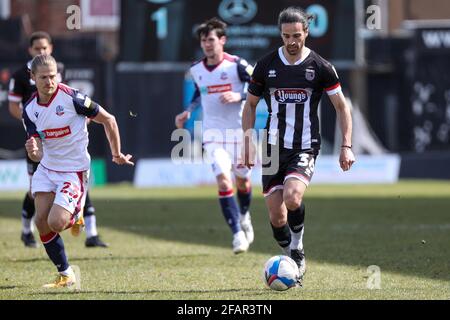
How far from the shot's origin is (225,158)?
475 inches

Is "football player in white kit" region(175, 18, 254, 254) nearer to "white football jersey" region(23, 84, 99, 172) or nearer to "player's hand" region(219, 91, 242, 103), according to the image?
"player's hand" region(219, 91, 242, 103)

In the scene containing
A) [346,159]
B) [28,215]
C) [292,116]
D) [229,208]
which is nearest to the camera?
[346,159]

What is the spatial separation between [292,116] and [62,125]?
1.93 m

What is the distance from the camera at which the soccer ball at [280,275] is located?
8.33 metres

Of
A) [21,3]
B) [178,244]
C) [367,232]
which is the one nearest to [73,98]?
[178,244]

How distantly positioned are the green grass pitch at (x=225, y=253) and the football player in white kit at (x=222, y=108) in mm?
717

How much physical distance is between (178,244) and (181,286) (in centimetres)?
366

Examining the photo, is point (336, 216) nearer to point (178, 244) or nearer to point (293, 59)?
point (178, 244)

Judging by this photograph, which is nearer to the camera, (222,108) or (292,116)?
(292,116)

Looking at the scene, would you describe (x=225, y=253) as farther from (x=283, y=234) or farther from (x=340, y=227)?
(x=340, y=227)

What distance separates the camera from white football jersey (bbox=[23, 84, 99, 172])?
900cm

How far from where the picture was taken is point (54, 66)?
29.0ft

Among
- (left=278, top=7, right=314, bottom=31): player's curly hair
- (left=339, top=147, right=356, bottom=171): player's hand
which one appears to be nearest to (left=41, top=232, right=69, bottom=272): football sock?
(left=339, top=147, right=356, bottom=171): player's hand

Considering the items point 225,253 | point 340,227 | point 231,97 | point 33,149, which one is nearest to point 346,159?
point 33,149
